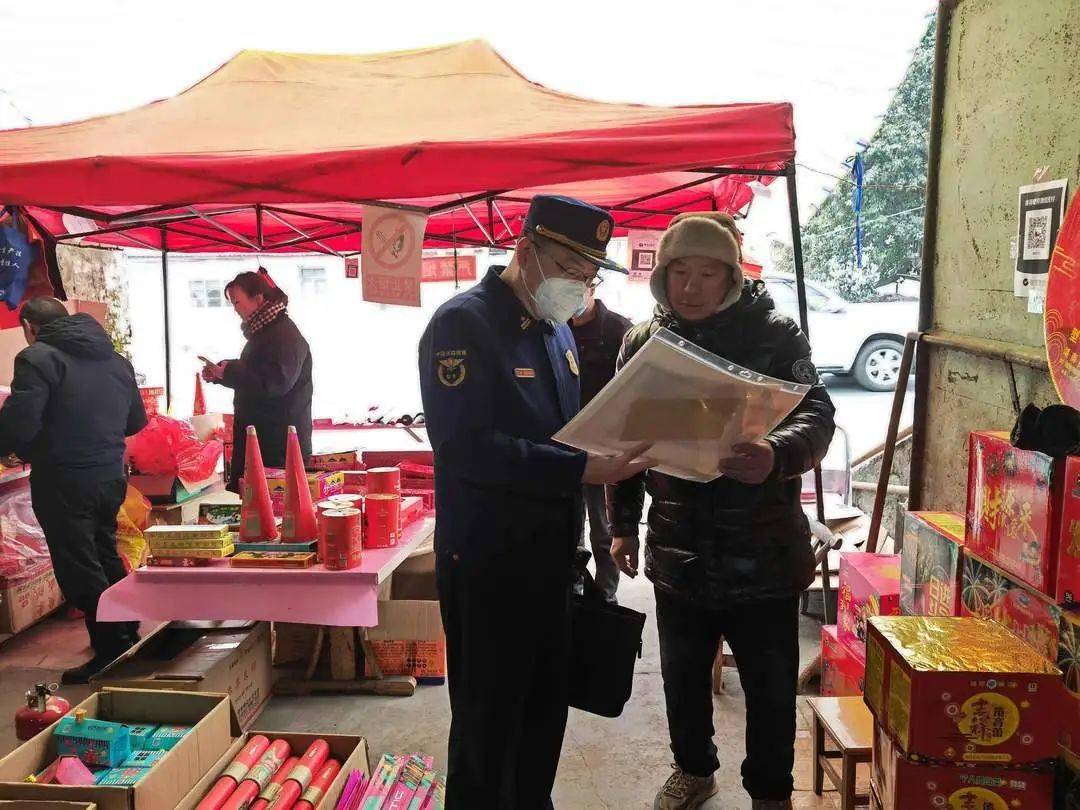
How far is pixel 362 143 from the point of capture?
2938 mm

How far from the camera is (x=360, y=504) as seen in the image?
2.96 metres

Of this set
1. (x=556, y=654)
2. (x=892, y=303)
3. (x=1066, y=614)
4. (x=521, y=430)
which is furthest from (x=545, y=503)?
(x=892, y=303)

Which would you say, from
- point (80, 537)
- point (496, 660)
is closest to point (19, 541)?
point (80, 537)

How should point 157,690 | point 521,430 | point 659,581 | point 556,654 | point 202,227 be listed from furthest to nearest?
point 202,227 < point 157,690 < point 659,581 < point 556,654 < point 521,430

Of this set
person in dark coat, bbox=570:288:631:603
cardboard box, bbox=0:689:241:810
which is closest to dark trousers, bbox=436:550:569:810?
cardboard box, bbox=0:689:241:810

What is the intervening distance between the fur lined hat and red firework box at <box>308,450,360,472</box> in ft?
6.66

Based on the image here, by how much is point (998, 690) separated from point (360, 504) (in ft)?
6.99

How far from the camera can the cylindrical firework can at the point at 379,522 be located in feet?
9.29

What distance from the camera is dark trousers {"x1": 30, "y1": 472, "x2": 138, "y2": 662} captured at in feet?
11.2

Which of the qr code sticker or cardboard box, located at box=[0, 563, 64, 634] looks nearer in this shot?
the qr code sticker

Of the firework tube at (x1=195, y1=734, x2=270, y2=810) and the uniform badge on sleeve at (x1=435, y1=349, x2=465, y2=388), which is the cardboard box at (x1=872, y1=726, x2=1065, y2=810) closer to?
the uniform badge on sleeve at (x1=435, y1=349, x2=465, y2=388)

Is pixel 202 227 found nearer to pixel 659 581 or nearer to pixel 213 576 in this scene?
pixel 213 576

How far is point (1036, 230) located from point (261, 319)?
132 inches

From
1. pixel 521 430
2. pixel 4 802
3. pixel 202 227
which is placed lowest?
pixel 4 802
